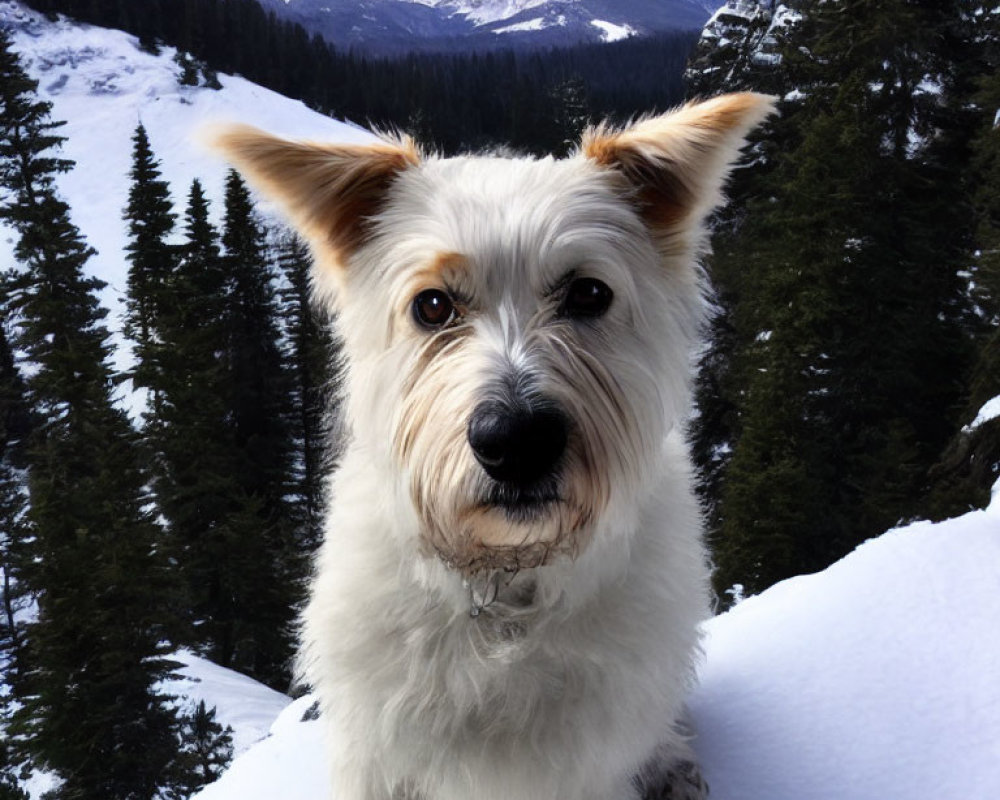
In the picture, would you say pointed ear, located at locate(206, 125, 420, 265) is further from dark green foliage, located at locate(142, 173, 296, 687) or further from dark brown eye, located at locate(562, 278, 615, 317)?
dark green foliage, located at locate(142, 173, 296, 687)

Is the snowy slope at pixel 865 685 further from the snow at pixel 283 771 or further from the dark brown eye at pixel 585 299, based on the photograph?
the dark brown eye at pixel 585 299

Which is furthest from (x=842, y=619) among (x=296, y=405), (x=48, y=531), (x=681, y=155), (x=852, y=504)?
(x=296, y=405)

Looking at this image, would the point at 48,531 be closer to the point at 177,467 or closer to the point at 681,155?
the point at 177,467

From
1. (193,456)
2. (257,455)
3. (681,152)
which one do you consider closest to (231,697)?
(193,456)

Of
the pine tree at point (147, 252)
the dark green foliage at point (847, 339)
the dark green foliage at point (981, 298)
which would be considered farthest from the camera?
the pine tree at point (147, 252)

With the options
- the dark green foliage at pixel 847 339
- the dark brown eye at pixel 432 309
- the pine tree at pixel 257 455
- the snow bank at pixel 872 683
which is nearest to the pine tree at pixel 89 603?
the pine tree at pixel 257 455

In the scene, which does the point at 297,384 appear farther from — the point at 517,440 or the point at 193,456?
the point at 517,440

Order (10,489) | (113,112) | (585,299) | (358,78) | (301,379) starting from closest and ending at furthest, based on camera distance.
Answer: (585,299) → (10,489) → (301,379) → (113,112) → (358,78)
